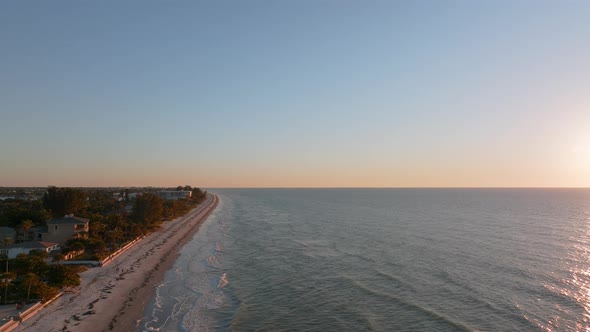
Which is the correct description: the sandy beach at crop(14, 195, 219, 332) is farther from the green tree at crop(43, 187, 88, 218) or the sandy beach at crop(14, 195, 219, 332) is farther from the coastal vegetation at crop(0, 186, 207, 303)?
the green tree at crop(43, 187, 88, 218)

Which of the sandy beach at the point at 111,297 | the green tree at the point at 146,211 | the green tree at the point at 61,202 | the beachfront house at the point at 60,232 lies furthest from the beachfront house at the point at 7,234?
the green tree at the point at 146,211

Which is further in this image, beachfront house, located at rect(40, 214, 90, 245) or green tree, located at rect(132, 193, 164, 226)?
green tree, located at rect(132, 193, 164, 226)

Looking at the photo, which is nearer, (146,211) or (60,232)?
(60,232)

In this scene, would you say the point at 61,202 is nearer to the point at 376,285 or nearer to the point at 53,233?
the point at 53,233

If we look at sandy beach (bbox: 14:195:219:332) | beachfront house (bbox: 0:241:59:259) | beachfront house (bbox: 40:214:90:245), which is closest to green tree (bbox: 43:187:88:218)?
beachfront house (bbox: 40:214:90:245)

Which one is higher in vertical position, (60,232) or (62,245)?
(60,232)

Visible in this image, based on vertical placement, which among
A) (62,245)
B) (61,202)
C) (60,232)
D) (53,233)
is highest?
(61,202)

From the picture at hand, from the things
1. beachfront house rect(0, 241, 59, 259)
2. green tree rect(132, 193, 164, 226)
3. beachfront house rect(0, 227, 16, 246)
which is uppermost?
green tree rect(132, 193, 164, 226)

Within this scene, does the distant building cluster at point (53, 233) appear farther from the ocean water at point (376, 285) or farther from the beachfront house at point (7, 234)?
the ocean water at point (376, 285)

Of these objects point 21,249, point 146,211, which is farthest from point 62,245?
point 146,211

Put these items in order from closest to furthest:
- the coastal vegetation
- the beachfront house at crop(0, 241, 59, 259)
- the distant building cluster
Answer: the coastal vegetation, the beachfront house at crop(0, 241, 59, 259), the distant building cluster
